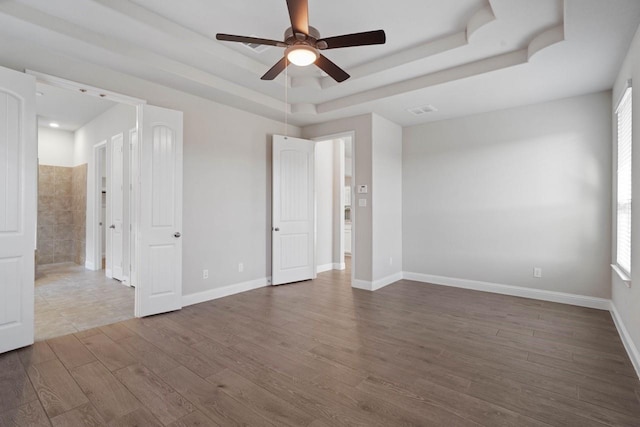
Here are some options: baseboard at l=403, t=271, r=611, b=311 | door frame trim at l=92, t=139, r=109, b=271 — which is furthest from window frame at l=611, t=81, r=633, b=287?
door frame trim at l=92, t=139, r=109, b=271

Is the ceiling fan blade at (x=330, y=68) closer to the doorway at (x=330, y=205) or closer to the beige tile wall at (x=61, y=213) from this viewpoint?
the doorway at (x=330, y=205)

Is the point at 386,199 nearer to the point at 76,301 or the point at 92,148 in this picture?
the point at 76,301

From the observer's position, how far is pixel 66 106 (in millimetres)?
5465

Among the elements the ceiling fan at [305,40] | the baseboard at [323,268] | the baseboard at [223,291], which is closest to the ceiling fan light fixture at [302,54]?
the ceiling fan at [305,40]

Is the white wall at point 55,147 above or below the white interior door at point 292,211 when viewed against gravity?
above

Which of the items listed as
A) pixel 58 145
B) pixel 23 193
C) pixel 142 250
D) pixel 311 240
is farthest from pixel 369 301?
pixel 58 145

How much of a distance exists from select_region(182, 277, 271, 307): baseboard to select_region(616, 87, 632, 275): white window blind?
4.31 metres

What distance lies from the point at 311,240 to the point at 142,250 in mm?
2672

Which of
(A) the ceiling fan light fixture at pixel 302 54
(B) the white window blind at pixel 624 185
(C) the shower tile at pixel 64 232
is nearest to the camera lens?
(A) the ceiling fan light fixture at pixel 302 54

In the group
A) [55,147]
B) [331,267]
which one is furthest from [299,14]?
[55,147]

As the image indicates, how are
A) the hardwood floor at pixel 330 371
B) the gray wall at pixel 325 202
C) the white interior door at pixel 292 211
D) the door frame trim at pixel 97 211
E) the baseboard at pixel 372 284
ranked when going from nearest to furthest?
the hardwood floor at pixel 330 371
the baseboard at pixel 372 284
the white interior door at pixel 292 211
the door frame trim at pixel 97 211
the gray wall at pixel 325 202

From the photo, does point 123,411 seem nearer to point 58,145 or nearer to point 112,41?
point 112,41

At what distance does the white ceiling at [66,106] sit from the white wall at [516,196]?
528cm

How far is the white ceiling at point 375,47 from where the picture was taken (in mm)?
2592
